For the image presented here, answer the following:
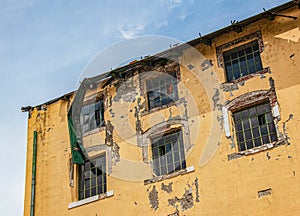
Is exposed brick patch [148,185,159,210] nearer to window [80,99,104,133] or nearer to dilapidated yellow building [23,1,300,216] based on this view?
dilapidated yellow building [23,1,300,216]

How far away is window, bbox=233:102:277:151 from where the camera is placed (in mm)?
18438

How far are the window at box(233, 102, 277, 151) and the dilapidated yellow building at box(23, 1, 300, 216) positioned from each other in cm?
4

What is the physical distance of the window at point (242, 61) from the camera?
19859mm

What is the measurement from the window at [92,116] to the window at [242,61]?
604 cm

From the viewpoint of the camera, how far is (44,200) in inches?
880

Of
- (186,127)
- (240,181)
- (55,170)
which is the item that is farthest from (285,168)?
(55,170)

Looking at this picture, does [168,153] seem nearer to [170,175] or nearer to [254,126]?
[170,175]

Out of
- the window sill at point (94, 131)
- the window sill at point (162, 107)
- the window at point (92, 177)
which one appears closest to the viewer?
the window sill at point (162, 107)

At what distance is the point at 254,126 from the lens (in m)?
18.8

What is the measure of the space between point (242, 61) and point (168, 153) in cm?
463

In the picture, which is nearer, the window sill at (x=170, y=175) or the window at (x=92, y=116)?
the window sill at (x=170, y=175)

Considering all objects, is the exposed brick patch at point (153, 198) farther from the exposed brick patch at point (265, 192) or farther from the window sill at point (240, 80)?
the window sill at point (240, 80)

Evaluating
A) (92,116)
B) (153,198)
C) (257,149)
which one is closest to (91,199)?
(153,198)

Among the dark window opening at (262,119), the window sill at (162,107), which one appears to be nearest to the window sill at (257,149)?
the dark window opening at (262,119)
